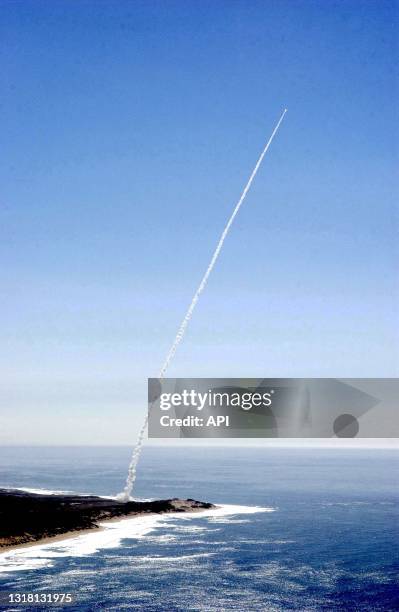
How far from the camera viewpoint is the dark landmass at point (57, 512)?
76.1 m

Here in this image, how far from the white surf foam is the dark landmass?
7.56 feet

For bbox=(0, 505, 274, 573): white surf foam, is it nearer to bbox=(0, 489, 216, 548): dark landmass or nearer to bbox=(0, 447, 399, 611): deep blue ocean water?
bbox=(0, 447, 399, 611): deep blue ocean water

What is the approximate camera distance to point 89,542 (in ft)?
243

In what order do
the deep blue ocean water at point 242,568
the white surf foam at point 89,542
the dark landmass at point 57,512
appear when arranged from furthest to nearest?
1. the dark landmass at point 57,512
2. the white surf foam at point 89,542
3. the deep blue ocean water at point 242,568

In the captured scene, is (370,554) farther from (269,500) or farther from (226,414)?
(269,500)

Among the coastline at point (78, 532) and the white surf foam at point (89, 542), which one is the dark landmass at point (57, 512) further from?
the white surf foam at point (89, 542)

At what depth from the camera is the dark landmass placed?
2997 inches

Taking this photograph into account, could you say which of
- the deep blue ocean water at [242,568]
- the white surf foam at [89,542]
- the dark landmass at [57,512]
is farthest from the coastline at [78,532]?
the deep blue ocean water at [242,568]

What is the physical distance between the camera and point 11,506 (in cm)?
9325

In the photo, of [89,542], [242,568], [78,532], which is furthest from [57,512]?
[242,568]

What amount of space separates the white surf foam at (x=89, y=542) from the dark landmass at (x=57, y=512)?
7.56ft

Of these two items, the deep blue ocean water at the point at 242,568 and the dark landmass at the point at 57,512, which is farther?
the dark landmass at the point at 57,512

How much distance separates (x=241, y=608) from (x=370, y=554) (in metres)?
29.4

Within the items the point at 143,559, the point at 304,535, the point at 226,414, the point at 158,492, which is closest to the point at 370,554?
the point at 304,535
